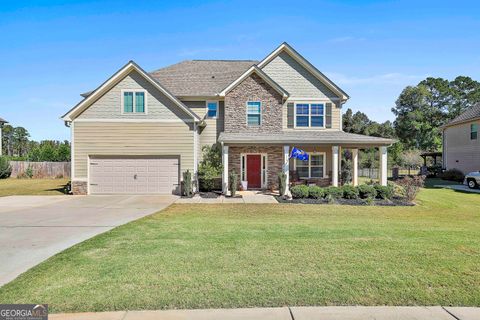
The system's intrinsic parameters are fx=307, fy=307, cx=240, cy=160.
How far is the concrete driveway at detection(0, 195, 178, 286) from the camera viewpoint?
633 centimetres

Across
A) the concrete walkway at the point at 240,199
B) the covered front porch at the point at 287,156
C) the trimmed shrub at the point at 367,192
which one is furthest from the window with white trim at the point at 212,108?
the trimmed shrub at the point at 367,192

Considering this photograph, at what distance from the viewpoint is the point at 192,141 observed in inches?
695

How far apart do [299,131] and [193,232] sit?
13.3 m

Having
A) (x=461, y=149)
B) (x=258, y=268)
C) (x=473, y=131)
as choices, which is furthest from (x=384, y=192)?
(x=461, y=149)

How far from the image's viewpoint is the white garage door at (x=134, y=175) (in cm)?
1764

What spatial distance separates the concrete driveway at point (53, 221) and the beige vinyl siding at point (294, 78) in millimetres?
10412

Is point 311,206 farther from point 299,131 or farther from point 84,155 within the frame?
point 84,155

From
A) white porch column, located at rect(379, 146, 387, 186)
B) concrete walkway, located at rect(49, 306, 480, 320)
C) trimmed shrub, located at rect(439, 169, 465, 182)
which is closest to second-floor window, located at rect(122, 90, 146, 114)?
white porch column, located at rect(379, 146, 387, 186)

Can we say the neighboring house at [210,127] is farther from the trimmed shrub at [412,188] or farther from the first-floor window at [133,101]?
the trimmed shrub at [412,188]

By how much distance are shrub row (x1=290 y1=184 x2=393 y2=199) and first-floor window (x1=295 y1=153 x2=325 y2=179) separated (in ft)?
14.8

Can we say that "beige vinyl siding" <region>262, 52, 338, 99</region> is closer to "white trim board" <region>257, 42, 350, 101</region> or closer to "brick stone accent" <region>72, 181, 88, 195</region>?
"white trim board" <region>257, 42, 350, 101</region>

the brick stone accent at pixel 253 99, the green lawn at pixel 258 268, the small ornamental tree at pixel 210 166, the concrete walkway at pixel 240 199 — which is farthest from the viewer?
the brick stone accent at pixel 253 99

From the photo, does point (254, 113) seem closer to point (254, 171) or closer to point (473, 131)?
point (254, 171)

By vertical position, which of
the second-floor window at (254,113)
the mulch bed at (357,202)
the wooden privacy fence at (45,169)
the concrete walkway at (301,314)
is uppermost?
the second-floor window at (254,113)
